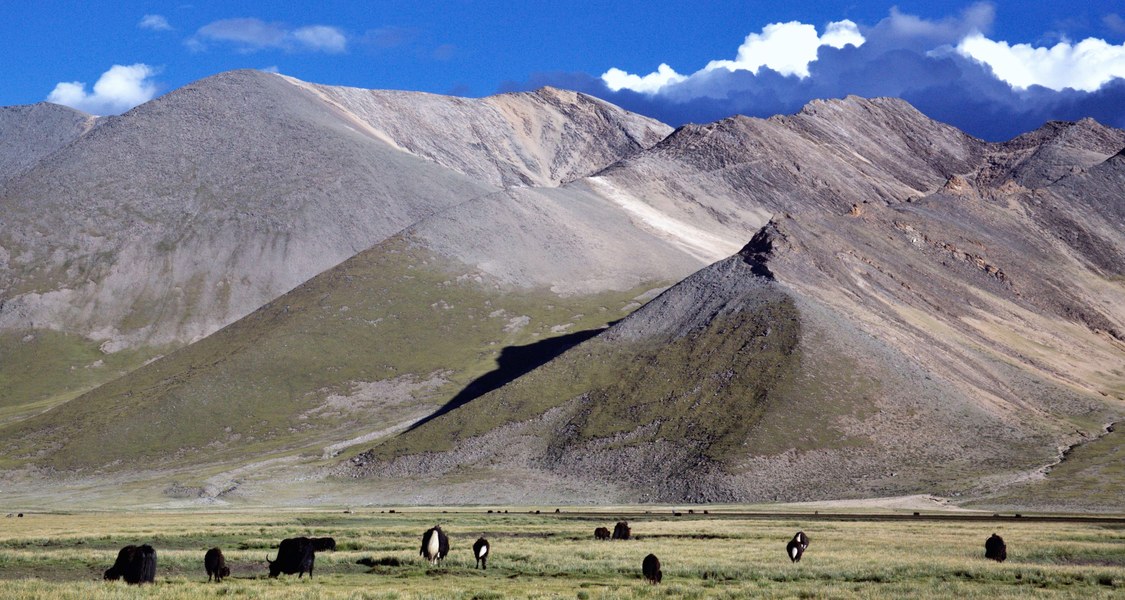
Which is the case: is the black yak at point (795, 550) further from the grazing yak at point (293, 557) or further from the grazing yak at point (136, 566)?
the grazing yak at point (136, 566)

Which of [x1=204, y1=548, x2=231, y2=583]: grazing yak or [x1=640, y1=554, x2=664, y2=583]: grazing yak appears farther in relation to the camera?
[x1=204, y1=548, x2=231, y2=583]: grazing yak

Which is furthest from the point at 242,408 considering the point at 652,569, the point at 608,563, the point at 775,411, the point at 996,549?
the point at 652,569

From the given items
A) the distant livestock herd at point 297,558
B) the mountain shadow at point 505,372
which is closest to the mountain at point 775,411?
the mountain shadow at point 505,372

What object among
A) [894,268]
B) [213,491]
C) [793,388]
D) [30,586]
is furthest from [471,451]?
[30,586]

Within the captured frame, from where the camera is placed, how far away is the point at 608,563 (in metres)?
43.1

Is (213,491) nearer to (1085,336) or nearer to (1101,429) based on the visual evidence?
(1101,429)

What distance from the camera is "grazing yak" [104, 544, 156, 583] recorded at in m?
34.8

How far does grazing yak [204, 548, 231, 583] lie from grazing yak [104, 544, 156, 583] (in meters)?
2.46

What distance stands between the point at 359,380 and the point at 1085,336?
12911 centimetres

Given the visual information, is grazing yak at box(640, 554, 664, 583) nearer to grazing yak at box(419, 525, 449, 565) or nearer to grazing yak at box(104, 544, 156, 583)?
grazing yak at box(419, 525, 449, 565)

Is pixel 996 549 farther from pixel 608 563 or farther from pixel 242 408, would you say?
pixel 242 408

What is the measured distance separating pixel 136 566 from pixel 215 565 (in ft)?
10.7

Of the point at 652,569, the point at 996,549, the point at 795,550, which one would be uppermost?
the point at 652,569

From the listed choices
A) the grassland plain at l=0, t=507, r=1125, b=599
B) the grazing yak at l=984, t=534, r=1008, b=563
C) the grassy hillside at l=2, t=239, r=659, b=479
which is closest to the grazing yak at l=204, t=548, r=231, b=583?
the grassland plain at l=0, t=507, r=1125, b=599
